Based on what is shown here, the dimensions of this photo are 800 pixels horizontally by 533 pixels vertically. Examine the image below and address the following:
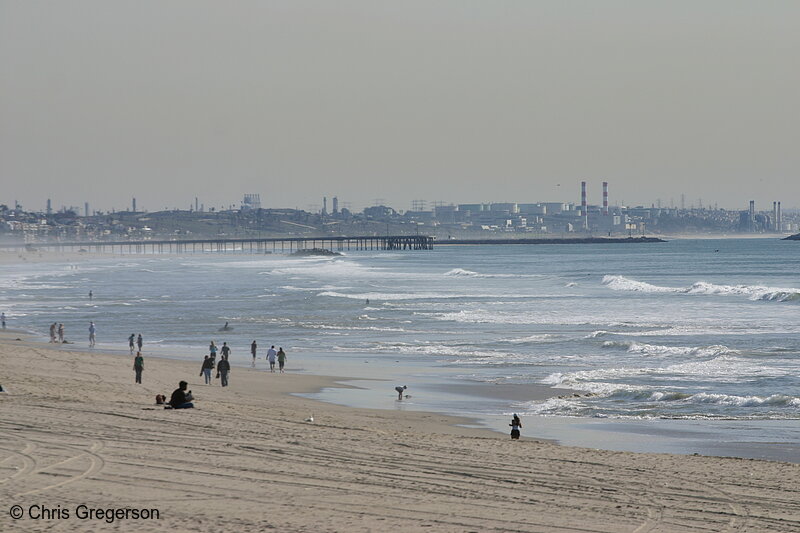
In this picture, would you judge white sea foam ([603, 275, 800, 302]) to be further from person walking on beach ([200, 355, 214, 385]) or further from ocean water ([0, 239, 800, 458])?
person walking on beach ([200, 355, 214, 385])

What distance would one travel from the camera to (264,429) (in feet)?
48.5

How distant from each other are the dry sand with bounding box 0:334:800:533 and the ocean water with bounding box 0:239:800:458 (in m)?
3.77

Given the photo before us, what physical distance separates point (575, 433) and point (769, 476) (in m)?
4.74

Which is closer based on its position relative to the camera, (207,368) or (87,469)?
(87,469)

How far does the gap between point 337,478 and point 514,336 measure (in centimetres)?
2324

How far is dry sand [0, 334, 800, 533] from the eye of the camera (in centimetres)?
982

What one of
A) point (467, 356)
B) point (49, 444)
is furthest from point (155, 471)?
point (467, 356)

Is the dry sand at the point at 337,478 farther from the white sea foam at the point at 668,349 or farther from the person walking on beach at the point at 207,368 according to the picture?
the white sea foam at the point at 668,349

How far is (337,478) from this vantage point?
11.5 meters

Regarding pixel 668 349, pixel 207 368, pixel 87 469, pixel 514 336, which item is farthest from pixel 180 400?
pixel 514 336

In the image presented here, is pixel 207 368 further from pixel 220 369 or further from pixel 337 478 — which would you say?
pixel 337 478

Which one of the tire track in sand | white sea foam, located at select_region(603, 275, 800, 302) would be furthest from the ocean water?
the tire track in sand

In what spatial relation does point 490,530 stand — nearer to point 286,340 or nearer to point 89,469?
point 89,469

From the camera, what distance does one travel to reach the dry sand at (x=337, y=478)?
9.82 meters
